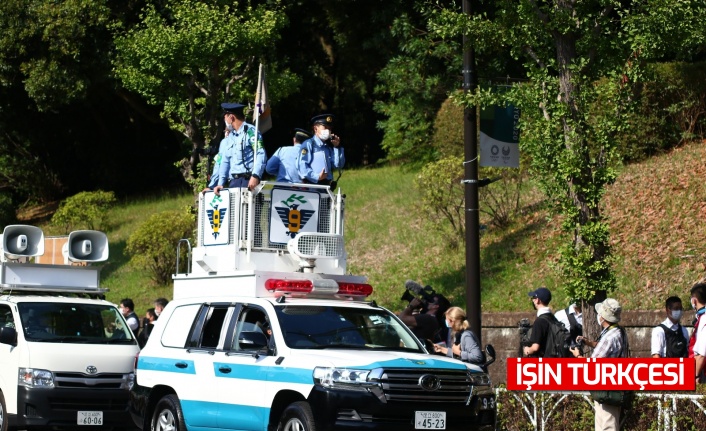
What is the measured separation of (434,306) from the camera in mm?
15281

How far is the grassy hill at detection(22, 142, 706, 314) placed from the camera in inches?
698

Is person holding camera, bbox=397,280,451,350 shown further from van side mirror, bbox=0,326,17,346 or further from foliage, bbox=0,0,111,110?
foliage, bbox=0,0,111,110

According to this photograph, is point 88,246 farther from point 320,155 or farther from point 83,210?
point 83,210

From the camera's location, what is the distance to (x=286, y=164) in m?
13.5

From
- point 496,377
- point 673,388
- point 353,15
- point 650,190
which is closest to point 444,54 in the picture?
point 353,15

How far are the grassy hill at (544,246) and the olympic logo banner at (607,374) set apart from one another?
556 cm

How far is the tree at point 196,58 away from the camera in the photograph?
24531 millimetres

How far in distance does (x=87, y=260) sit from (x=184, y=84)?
10.3m

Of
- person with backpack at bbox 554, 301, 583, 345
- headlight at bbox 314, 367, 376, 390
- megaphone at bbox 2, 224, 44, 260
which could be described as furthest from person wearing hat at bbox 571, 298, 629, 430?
megaphone at bbox 2, 224, 44, 260

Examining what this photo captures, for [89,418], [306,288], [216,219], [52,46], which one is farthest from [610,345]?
[52,46]

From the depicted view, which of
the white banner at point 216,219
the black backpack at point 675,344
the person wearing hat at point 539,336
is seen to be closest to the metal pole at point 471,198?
the person wearing hat at point 539,336

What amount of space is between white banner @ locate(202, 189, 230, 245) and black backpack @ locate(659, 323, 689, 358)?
200 inches

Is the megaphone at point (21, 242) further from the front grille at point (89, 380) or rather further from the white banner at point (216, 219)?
the white banner at point (216, 219)

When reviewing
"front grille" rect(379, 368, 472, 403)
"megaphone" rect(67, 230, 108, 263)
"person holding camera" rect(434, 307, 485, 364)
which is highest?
"megaphone" rect(67, 230, 108, 263)
